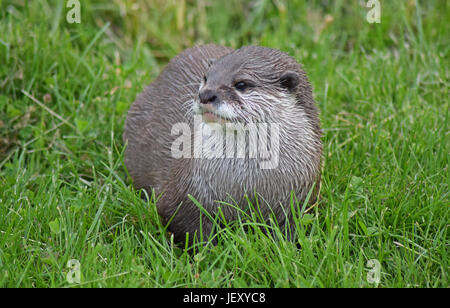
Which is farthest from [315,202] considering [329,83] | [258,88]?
[329,83]

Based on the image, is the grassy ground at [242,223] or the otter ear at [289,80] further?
the otter ear at [289,80]

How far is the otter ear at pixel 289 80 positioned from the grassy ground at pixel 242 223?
53cm

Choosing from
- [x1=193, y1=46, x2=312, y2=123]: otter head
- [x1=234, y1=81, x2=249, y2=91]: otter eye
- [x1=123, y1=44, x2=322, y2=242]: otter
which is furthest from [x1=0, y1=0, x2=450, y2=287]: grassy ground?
[x1=234, y1=81, x2=249, y2=91]: otter eye

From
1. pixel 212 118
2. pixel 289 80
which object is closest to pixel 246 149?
pixel 212 118

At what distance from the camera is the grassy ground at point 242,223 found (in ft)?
Result: 8.57

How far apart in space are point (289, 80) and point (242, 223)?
26.2 inches

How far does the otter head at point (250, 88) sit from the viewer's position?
8.63 ft

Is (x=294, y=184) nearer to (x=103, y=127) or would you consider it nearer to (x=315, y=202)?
(x=315, y=202)

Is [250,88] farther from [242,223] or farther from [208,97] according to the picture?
[242,223]

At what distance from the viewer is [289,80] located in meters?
2.79

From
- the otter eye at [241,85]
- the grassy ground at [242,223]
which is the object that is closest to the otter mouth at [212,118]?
the otter eye at [241,85]

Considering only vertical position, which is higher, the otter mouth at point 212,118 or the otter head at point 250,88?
the otter head at point 250,88

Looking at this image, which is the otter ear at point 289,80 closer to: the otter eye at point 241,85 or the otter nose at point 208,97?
the otter eye at point 241,85
